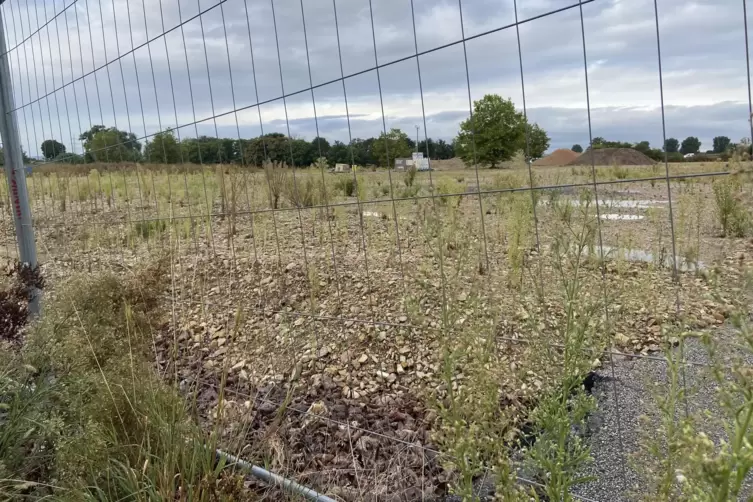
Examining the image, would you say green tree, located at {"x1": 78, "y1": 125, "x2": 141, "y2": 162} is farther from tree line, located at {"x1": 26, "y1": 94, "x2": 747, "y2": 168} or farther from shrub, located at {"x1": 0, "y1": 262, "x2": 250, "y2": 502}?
shrub, located at {"x1": 0, "y1": 262, "x2": 250, "y2": 502}

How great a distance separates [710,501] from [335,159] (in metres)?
2.81

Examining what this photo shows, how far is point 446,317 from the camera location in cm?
178

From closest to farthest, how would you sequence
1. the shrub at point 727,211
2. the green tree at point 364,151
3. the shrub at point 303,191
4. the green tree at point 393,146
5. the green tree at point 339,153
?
the shrub at point 727,211 → the green tree at point 393,146 → the green tree at point 364,151 → the green tree at point 339,153 → the shrub at point 303,191

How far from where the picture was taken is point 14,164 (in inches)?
186

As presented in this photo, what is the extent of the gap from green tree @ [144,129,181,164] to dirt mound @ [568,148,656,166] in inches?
115

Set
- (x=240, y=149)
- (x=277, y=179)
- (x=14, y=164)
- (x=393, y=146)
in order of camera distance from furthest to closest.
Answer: (x=277, y=179), (x=14, y=164), (x=240, y=149), (x=393, y=146)

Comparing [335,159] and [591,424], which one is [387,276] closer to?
[335,159]

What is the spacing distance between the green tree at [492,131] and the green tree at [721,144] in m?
0.80

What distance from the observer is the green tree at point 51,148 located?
19.4ft

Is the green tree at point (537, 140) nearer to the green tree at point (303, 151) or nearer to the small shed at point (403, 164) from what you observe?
the small shed at point (403, 164)

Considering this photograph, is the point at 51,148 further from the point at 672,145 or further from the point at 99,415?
the point at 672,145

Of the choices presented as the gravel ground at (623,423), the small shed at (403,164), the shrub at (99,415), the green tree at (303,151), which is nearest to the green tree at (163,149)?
the green tree at (303,151)

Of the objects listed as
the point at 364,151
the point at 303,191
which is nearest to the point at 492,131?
the point at 364,151

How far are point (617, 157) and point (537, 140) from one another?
337mm
